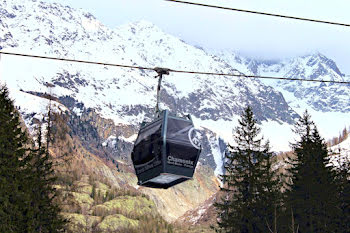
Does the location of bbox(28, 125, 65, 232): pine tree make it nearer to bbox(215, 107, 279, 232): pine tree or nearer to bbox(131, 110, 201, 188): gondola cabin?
bbox(215, 107, 279, 232): pine tree

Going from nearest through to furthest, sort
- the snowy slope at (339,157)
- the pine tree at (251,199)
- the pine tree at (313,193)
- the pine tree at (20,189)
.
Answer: the pine tree at (20,189) < the pine tree at (251,199) < the pine tree at (313,193) < the snowy slope at (339,157)

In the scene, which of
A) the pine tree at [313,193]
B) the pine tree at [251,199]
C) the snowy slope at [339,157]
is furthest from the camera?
the snowy slope at [339,157]

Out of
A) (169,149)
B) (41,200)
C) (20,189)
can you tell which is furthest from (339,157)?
(169,149)

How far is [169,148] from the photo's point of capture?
65.3ft

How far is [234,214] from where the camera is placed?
46656mm

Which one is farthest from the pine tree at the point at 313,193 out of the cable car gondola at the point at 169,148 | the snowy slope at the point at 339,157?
the cable car gondola at the point at 169,148

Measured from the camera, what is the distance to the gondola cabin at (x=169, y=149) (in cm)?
1991

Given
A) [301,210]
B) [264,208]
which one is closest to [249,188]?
[264,208]

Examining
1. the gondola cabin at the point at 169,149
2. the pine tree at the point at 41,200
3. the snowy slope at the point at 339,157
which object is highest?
the snowy slope at the point at 339,157

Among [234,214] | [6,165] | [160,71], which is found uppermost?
[160,71]

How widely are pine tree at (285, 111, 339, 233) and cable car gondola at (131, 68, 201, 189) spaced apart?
2983cm

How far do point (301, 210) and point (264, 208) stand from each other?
5.09 m

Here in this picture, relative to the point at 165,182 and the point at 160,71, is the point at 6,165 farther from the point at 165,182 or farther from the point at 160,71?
the point at 160,71

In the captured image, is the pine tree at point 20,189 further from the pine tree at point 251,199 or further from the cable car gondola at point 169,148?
the cable car gondola at point 169,148
